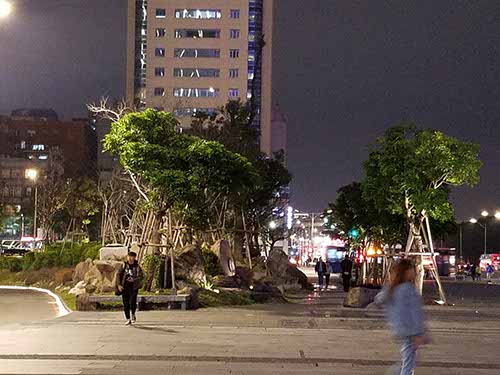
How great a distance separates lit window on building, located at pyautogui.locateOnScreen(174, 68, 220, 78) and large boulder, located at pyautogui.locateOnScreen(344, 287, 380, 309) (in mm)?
93284

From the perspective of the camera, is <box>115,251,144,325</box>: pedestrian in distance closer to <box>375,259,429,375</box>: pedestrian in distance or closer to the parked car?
<box>375,259,429,375</box>: pedestrian in distance

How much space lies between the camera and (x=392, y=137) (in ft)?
104

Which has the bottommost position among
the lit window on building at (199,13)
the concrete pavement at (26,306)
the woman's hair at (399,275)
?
the concrete pavement at (26,306)

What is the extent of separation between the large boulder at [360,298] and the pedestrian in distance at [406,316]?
17.9 meters

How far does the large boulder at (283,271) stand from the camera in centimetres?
4772

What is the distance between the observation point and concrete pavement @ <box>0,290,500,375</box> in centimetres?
1455

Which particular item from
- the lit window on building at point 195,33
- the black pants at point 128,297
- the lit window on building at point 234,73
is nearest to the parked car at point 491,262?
the lit window on building at point 234,73

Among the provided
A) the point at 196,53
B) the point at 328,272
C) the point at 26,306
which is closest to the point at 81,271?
the point at 26,306

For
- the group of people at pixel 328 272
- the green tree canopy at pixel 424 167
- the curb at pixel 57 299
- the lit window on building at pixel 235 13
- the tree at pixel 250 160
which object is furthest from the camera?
the lit window on building at pixel 235 13

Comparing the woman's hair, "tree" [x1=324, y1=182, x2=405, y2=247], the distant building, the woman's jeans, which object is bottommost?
the woman's jeans

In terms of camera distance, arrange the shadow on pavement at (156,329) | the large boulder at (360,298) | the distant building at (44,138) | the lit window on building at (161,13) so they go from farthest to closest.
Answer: the distant building at (44,138) → the lit window on building at (161,13) → the large boulder at (360,298) → the shadow on pavement at (156,329)

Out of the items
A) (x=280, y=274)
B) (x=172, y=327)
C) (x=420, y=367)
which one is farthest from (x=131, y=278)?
(x=280, y=274)

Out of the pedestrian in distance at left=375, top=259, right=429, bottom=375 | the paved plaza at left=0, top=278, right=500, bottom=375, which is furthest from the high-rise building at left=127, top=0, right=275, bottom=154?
the pedestrian in distance at left=375, top=259, right=429, bottom=375

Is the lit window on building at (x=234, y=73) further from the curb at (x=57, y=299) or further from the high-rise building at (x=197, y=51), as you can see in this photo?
the curb at (x=57, y=299)
